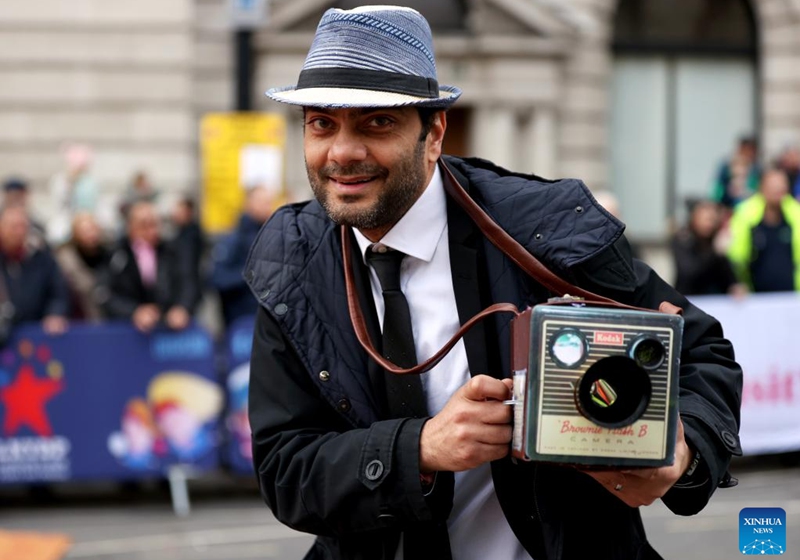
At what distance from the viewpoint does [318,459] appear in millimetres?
2660

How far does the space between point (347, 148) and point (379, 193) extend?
0.37 feet

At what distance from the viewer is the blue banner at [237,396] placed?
9617 millimetres

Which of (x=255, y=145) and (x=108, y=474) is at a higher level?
(x=255, y=145)

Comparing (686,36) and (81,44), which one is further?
(686,36)

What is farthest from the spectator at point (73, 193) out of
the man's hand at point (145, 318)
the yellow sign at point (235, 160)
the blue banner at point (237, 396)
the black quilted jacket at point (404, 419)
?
the black quilted jacket at point (404, 419)

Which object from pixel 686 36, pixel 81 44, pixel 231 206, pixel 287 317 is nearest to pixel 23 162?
pixel 81 44

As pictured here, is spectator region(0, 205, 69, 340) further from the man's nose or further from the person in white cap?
the man's nose

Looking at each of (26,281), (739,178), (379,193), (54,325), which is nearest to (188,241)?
(26,281)

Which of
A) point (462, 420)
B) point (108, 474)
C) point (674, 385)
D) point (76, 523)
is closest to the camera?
point (674, 385)

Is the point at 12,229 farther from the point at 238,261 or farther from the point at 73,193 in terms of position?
the point at 73,193

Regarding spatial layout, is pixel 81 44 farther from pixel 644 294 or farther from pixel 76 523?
pixel 644 294

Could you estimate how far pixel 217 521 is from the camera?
29.2 ft

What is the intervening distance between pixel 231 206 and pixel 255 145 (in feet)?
4.46

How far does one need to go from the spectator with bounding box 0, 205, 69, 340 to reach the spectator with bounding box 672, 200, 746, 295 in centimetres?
470
